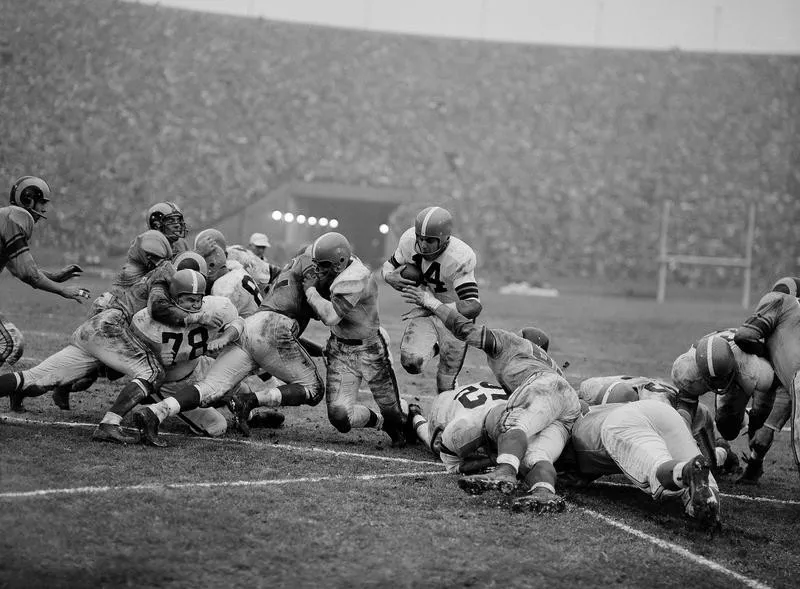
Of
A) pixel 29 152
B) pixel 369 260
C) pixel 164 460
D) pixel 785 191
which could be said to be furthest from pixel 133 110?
pixel 164 460

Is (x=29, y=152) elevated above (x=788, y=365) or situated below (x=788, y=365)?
above

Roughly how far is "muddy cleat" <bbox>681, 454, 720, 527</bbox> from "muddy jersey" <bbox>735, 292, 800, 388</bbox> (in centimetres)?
203

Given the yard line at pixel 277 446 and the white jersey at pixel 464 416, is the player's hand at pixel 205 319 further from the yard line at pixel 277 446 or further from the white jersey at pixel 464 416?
the white jersey at pixel 464 416

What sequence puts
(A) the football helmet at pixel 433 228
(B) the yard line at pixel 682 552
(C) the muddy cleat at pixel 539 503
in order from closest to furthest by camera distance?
(B) the yard line at pixel 682 552, (C) the muddy cleat at pixel 539 503, (A) the football helmet at pixel 433 228

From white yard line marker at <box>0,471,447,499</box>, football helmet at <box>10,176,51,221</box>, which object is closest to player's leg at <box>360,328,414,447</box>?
white yard line marker at <box>0,471,447,499</box>

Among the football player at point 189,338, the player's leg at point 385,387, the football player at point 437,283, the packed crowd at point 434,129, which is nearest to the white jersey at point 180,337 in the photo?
the football player at point 189,338

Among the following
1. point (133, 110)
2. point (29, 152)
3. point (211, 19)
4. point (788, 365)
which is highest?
point (211, 19)

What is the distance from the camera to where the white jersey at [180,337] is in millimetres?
7016

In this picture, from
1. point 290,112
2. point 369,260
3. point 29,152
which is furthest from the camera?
point 290,112

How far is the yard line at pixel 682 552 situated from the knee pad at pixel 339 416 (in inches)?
91.6

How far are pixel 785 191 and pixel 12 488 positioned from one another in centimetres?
3492

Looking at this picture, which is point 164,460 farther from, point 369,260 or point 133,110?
point 133,110

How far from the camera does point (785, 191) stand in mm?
35156

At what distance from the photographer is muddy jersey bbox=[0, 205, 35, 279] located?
7148mm
